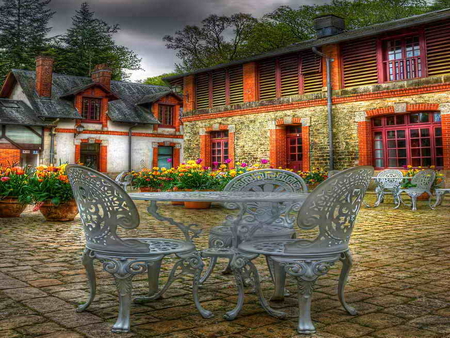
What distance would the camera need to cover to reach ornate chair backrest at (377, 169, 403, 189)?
412 inches

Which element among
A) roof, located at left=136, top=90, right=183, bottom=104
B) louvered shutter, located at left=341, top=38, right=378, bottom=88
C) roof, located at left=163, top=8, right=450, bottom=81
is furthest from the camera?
roof, located at left=136, top=90, right=183, bottom=104

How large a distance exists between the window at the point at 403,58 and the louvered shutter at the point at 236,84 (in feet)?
20.3

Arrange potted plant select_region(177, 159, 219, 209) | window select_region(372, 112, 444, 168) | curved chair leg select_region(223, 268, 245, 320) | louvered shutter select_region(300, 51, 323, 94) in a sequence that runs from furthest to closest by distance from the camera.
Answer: louvered shutter select_region(300, 51, 323, 94), window select_region(372, 112, 444, 168), potted plant select_region(177, 159, 219, 209), curved chair leg select_region(223, 268, 245, 320)

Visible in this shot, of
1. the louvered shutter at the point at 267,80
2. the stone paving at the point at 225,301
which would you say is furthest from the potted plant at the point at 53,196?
the louvered shutter at the point at 267,80

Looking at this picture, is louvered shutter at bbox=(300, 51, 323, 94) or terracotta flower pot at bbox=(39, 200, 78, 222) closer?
terracotta flower pot at bbox=(39, 200, 78, 222)

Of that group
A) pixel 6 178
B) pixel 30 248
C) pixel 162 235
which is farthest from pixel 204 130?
pixel 30 248

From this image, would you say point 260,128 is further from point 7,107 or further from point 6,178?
point 7,107

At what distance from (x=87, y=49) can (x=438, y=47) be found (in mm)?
29254

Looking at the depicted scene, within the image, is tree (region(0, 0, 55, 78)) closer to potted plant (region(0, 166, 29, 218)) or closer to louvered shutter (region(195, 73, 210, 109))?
louvered shutter (region(195, 73, 210, 109))

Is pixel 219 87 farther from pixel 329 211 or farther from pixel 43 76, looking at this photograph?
pixel 329 211

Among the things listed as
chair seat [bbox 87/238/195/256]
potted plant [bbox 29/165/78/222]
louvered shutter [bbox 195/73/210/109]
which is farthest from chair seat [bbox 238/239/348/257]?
louvered shutter [bbox 195/73/210/109]

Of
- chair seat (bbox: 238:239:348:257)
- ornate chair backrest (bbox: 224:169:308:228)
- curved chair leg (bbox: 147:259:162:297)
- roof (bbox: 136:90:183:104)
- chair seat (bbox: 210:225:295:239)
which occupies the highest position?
roof (bbox: 136:90:183:104)

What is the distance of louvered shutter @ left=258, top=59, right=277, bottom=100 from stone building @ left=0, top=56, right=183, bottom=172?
29.4 feet

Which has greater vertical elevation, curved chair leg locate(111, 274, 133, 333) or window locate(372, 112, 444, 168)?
window locate(372, 112, 444, 168)
